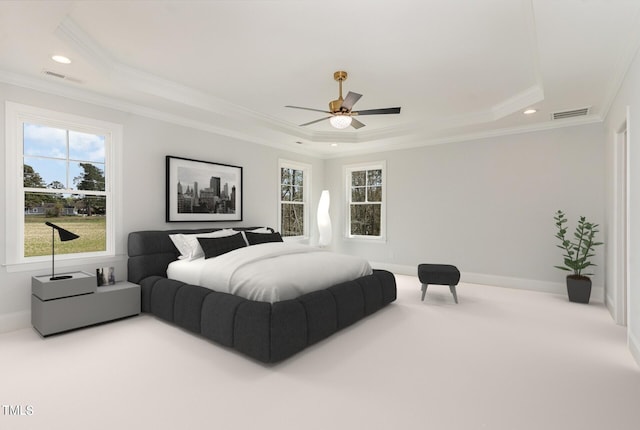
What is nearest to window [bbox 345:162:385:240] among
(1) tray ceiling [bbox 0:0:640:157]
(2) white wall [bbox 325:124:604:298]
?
(2) white wall [bbox 325:124:604:298]

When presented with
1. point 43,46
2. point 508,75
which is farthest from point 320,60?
point 43,46

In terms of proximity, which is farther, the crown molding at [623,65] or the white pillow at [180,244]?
the white pillow at [180,244]

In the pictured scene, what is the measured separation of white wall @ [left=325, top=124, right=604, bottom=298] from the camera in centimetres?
458

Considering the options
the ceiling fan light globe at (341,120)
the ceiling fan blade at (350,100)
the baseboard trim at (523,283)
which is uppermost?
the ceiling fan blade at (350,100)

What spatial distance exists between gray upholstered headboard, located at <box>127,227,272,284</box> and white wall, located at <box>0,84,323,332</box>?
0.17 meters

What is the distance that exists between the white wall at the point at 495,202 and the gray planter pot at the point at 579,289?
39cm

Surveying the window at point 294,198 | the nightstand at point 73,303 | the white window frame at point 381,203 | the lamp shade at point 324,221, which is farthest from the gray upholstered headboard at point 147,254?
the white window frame at point 381,203

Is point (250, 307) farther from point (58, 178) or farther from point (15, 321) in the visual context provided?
point (58, 178)

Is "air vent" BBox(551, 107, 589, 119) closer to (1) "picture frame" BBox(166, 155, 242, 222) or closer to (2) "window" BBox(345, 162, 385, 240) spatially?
(2) "window" BBox(345, 162, 385, 240)

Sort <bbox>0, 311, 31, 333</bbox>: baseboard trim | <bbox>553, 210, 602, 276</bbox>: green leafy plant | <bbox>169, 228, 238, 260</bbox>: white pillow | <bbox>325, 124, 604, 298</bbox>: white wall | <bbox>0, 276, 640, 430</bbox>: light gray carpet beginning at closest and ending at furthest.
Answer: <bbox>0, 276, 640, 430</bbox>: light gray carpet → <bbox>0, 311, 31, 333</bbox>: baseboard trim → <bbox>169, 228, 238, 260</bbox>: white pillow → <bbox>553, 210, 602, 276</bbox>: green leafy plant → <bbox>325, 124, 604, 298</bbox>: white wall

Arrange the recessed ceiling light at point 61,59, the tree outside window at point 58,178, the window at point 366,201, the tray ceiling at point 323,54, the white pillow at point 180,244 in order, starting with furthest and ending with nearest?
the window at point 366,201
the white pillow at point 180,244
the tree outside window at point 58,178
the recessed ceiling light at point 61,59
the tray ceiling at point 323,54

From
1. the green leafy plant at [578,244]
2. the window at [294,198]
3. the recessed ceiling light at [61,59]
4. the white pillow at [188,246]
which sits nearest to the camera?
the recessed ceiling light at [61,59]

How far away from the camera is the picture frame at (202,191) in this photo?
14.6ft

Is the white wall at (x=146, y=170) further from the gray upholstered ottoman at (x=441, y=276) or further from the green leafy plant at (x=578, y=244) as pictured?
the green leafy plant at (x=578, y=244)
